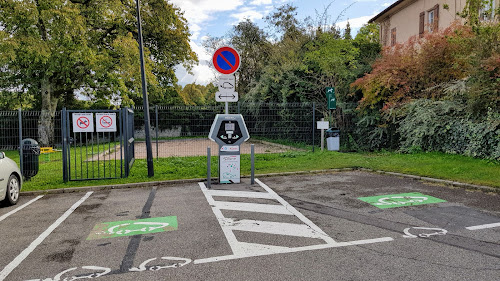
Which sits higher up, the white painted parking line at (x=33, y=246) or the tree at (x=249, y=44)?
the tree at (x=249, y=44)

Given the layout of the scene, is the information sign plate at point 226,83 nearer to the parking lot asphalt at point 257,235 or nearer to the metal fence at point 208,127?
the parking lot asphalt at point 257,235

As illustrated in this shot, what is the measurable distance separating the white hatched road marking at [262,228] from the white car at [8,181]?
369 centimetres

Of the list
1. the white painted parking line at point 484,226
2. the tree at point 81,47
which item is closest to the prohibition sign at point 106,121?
the tree at point 81,47

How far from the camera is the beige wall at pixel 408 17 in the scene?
18391 millimetres

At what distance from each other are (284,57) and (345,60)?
470 cm

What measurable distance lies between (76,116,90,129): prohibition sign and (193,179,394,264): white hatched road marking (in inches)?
141

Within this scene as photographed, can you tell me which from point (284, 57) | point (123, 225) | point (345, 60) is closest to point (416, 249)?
point (123, 225)

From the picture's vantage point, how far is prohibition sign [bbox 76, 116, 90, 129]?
8375 mm

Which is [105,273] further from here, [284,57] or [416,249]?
[284,57]

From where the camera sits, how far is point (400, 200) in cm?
652

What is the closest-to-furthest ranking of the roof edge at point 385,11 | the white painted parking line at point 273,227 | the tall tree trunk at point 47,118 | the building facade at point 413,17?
1. the white painted parking line at point 273,227
2. the tall tree trunk at point 47,118
3. the building facade at point 413,17
4. the roof edge at point 385,11

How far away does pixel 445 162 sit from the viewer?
1004 centimetres

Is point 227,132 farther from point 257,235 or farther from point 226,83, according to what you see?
point 257,235

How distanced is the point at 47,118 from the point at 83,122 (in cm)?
1076
